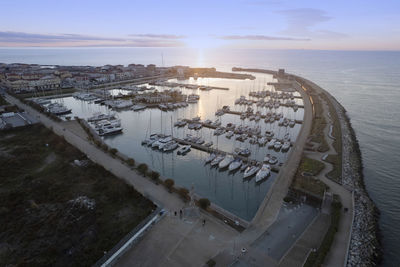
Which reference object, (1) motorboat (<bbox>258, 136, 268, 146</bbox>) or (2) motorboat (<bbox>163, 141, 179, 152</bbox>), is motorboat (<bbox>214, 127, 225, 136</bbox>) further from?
(2) motorboat (<bbox>163, 141, 179, 152</bbox>)

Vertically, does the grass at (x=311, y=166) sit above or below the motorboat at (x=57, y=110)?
below

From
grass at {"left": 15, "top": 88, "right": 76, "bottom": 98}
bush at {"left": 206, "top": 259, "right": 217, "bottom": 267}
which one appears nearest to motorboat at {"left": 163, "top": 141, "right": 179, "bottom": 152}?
bush at {"left": 206, "top": 259, "right": 217, "bottom": 267}

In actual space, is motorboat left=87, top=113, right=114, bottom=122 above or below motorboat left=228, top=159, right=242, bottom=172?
above

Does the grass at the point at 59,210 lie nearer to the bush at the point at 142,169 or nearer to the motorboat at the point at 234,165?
the bush at the point at 142,169

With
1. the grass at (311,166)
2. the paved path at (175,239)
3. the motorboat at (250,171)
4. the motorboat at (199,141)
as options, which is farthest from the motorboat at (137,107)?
the grass at (311,166)

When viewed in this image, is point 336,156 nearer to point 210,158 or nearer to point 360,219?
point 360,219

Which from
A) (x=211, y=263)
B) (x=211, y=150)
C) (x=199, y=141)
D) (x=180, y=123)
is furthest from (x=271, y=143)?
(x=211, y=263)

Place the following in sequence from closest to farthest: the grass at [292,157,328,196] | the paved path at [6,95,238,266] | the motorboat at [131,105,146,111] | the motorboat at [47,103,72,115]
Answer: the paved path at [6,95,238,266] → the grass at [292,157,328,196] → the motorboat at [47,103,72,115] → the motorboat at [131,105,146,111]
